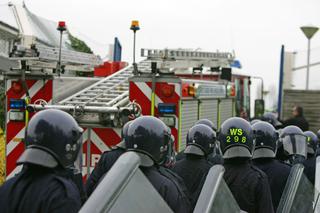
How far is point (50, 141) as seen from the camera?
3225 millimetres

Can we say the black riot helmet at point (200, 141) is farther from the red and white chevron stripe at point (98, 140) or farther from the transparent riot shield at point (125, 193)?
the transparent riot shield at point (125, 193)

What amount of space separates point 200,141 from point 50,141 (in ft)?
9.67

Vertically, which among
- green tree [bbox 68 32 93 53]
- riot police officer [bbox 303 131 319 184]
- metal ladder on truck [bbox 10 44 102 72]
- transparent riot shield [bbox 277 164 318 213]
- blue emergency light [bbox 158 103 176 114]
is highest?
green tree [bbox 68 32 93 53]

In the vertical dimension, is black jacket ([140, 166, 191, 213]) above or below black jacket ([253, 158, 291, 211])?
above

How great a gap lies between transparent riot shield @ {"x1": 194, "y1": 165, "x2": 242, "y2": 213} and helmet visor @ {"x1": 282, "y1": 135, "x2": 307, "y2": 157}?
11.9 feet

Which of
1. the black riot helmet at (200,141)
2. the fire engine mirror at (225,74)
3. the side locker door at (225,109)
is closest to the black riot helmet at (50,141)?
the black riot helmet at (200,141)

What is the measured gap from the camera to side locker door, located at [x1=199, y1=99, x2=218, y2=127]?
9.53 metres

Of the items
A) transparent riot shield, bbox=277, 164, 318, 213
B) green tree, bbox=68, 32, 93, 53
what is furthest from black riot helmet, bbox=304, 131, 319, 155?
green tree, bbox=68, 32, 93, 53

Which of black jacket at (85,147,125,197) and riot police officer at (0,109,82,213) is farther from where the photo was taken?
black jacket at (85,147,125,197)

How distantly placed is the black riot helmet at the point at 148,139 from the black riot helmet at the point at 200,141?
1.80 m

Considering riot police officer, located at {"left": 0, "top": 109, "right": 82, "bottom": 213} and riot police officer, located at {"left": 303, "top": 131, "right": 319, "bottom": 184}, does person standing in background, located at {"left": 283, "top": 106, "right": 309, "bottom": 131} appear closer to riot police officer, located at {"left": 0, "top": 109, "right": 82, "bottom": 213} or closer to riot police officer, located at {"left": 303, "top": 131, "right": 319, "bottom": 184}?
riot police officer, located at {"left": 303, "top": 131, "right": 319, "bottom": 184}

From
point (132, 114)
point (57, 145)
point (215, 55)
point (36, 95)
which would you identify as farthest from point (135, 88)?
point (215, 55)

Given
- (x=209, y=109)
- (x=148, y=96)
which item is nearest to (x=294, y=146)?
(x=148, y=96)

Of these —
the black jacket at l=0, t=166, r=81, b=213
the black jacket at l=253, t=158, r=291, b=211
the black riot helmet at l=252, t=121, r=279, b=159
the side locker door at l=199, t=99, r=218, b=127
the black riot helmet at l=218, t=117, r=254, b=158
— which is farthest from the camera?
the side locker door at l=199, t=99, r=218, b=127
